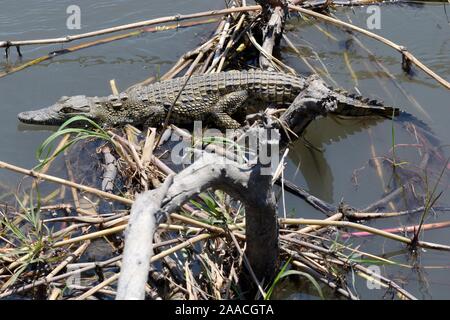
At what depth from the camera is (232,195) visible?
3303 mm

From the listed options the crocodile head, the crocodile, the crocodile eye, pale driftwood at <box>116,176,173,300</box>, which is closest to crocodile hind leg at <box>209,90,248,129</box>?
the crocodile

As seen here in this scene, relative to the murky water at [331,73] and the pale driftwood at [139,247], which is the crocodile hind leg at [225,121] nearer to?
the murky water at [331,73]

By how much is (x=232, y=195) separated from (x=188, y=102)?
2.72 metres

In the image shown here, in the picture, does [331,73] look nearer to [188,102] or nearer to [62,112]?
[188,102]

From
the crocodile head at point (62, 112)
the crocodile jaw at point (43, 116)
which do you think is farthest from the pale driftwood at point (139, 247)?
the crocodile jaw at point (43, 116)

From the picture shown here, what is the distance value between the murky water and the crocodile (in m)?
0.35

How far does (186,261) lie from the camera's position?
12.7 ft

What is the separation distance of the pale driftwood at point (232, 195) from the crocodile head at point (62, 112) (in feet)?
9.16

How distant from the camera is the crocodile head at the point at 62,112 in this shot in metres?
5.86
